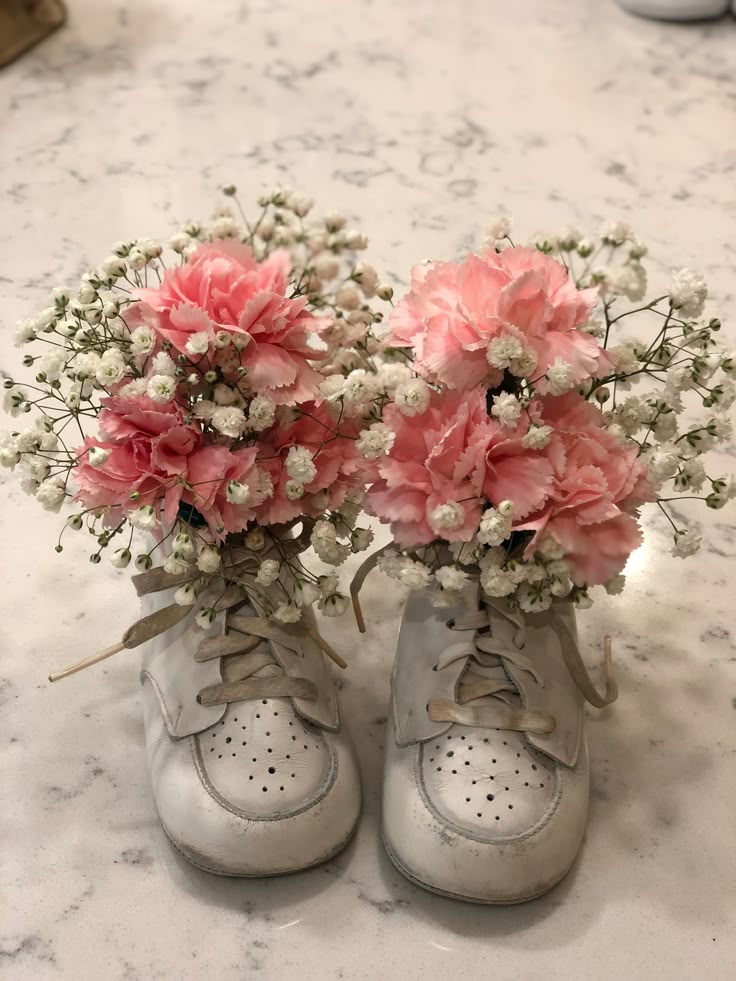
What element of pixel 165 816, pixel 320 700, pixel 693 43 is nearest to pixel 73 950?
pixel 165 816

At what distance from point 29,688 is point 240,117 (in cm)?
99

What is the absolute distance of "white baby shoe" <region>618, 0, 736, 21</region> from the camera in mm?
1788

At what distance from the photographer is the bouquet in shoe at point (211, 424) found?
0.70 meters

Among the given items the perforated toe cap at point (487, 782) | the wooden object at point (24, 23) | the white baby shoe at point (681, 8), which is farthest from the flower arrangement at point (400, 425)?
the white baby shoe at point (681, 8)

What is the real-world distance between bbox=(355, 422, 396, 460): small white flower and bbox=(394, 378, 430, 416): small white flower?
0.06ft

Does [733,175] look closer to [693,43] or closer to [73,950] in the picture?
[693,43]

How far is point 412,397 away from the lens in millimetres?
686

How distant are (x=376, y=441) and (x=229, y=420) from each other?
0.09 metres

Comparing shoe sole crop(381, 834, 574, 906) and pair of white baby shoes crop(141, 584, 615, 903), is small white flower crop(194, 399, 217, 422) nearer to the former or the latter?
pair of white baby shoes crop(141, 584, 615, 903)

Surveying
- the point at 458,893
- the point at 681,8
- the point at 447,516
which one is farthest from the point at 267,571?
the point at 681,8

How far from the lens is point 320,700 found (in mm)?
795

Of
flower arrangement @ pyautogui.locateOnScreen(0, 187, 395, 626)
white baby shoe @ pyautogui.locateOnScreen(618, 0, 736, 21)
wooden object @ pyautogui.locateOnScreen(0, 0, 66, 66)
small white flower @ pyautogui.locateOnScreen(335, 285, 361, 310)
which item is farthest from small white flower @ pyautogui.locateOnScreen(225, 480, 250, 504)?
white baby shoe @ pyautogui.locateOnScreen(618, 0, 736, 21)

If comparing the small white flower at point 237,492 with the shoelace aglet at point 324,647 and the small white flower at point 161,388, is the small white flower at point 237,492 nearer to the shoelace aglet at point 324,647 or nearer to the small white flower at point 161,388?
the small white flower at point 161,388

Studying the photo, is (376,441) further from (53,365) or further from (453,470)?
(53,365)
